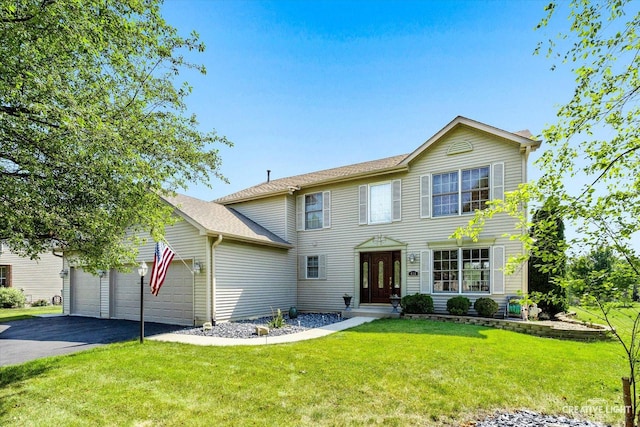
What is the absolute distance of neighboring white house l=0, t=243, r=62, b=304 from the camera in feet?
63.6

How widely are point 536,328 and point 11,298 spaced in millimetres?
23873

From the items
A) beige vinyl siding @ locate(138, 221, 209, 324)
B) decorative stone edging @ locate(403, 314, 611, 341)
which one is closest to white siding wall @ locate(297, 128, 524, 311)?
decorative stone edging @ locate(403, 314, 611, 341)

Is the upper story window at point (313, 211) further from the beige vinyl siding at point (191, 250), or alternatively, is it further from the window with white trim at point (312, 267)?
the beige vinyl siding at point (191, 250)

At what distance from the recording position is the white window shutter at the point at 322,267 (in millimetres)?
14227

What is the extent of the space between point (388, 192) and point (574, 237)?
1040 cm

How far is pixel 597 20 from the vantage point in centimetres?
293

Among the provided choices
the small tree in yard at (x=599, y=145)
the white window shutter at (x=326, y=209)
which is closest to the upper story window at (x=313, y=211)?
the white window shutter at (x=326, y=209)

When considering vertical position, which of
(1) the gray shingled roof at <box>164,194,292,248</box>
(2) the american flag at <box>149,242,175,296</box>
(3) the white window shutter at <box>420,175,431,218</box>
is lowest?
(2) the american flag at <box>149,242,175,296</box>

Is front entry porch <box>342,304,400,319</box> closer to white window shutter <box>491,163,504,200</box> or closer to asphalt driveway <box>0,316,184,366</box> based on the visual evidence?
white window shutter <box>491,163,504,200</box>

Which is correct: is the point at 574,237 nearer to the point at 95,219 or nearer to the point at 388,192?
the point at 95,219

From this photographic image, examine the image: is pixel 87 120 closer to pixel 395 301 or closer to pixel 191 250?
pixel 191 250

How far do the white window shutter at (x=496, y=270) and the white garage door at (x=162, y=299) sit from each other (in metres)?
9.99

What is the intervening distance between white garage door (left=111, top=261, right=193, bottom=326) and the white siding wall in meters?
4.99

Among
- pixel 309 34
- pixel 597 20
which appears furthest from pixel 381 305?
pixel 597 20
